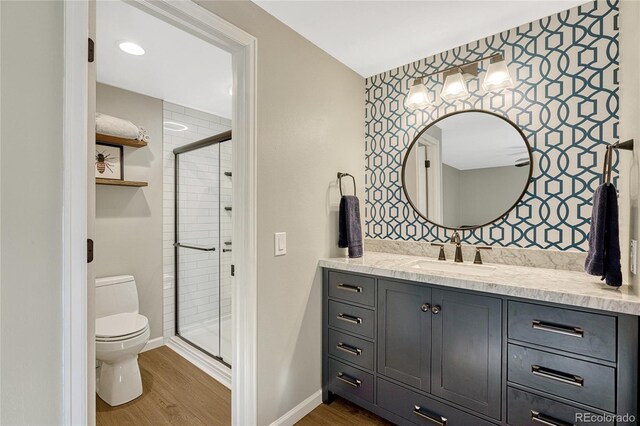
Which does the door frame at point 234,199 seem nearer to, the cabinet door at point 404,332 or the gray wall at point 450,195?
the cabinet door at point 404,332

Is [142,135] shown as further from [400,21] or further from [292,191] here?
[400,21]

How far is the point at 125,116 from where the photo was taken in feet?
8.72

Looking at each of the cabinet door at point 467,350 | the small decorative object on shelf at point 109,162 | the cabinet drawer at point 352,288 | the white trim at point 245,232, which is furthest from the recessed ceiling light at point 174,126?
the cabinet door at point 467,350

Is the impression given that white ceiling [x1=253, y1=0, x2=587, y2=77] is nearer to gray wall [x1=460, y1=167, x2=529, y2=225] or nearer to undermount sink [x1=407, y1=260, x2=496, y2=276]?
gray wall [x1=460, y1=167, x2=529, y2=225]

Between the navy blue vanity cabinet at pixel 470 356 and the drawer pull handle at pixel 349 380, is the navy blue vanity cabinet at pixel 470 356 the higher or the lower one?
the higher one

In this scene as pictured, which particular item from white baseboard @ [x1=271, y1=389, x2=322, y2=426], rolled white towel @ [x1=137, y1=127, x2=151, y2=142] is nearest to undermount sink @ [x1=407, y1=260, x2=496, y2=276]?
white baseboard @ [x1=271, y1=389, x2=322, y2=426]

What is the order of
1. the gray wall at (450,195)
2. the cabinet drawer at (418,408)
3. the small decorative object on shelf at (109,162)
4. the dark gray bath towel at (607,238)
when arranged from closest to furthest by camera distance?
the dark gray bath towel at (607,238) < the cabinet drawer at (418,408) < the gray wall at (450,195) < the small decorative object on shelf at (109,162)

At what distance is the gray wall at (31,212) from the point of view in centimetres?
92

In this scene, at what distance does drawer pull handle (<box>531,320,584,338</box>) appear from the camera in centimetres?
124

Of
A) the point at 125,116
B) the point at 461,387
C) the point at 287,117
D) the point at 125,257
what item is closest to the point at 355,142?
the point at 287,117

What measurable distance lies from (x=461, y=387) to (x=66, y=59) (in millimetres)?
2117

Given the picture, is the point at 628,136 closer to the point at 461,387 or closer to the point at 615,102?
the point at 615,102

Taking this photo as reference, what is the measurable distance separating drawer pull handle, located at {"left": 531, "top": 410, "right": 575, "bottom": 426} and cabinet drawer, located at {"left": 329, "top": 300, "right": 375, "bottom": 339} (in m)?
0.82

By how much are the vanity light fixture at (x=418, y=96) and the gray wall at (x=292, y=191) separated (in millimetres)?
499
